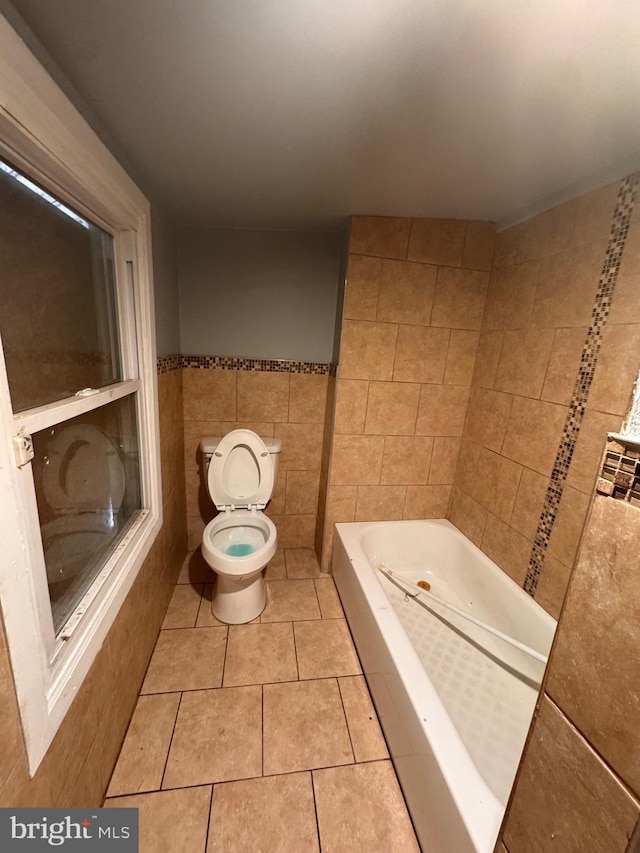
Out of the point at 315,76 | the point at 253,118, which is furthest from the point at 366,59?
the point at 253,118

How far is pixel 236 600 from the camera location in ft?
5.59

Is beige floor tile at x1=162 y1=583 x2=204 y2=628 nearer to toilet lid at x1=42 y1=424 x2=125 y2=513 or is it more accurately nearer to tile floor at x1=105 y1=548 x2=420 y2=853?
tile floor at x1=105 y1=548 x2=420 y2=853

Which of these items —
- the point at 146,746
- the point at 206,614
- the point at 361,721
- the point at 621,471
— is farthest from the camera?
the point at 206,614

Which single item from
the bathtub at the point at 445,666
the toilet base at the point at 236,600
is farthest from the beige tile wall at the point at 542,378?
the toilet base at the point at 236,600

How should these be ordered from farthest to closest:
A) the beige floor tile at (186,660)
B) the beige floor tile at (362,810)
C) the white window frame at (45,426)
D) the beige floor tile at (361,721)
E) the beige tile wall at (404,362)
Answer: the beige tile wall at (404,362)
the beige floor tile at (186,660)
the beige floor tile at (361,721)
the beige floor tile at (362,810)
the white window frame at (45,426)

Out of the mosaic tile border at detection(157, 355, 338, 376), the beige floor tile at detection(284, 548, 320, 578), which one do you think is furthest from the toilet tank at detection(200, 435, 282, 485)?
the beige floor tile at detection(284, 548, 320, 578)

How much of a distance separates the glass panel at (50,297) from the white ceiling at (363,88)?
1.11 ft

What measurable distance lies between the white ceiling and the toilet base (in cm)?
181

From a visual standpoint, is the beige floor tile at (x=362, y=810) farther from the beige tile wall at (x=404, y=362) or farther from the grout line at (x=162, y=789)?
the beige tile wall at (x=404, y=362)

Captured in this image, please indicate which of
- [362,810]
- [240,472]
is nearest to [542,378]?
[240,472]

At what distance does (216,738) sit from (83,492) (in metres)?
1.03

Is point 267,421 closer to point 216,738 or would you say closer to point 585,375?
point 216,738

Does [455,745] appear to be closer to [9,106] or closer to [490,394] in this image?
[490,394]

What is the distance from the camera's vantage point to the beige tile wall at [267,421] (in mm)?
2006
